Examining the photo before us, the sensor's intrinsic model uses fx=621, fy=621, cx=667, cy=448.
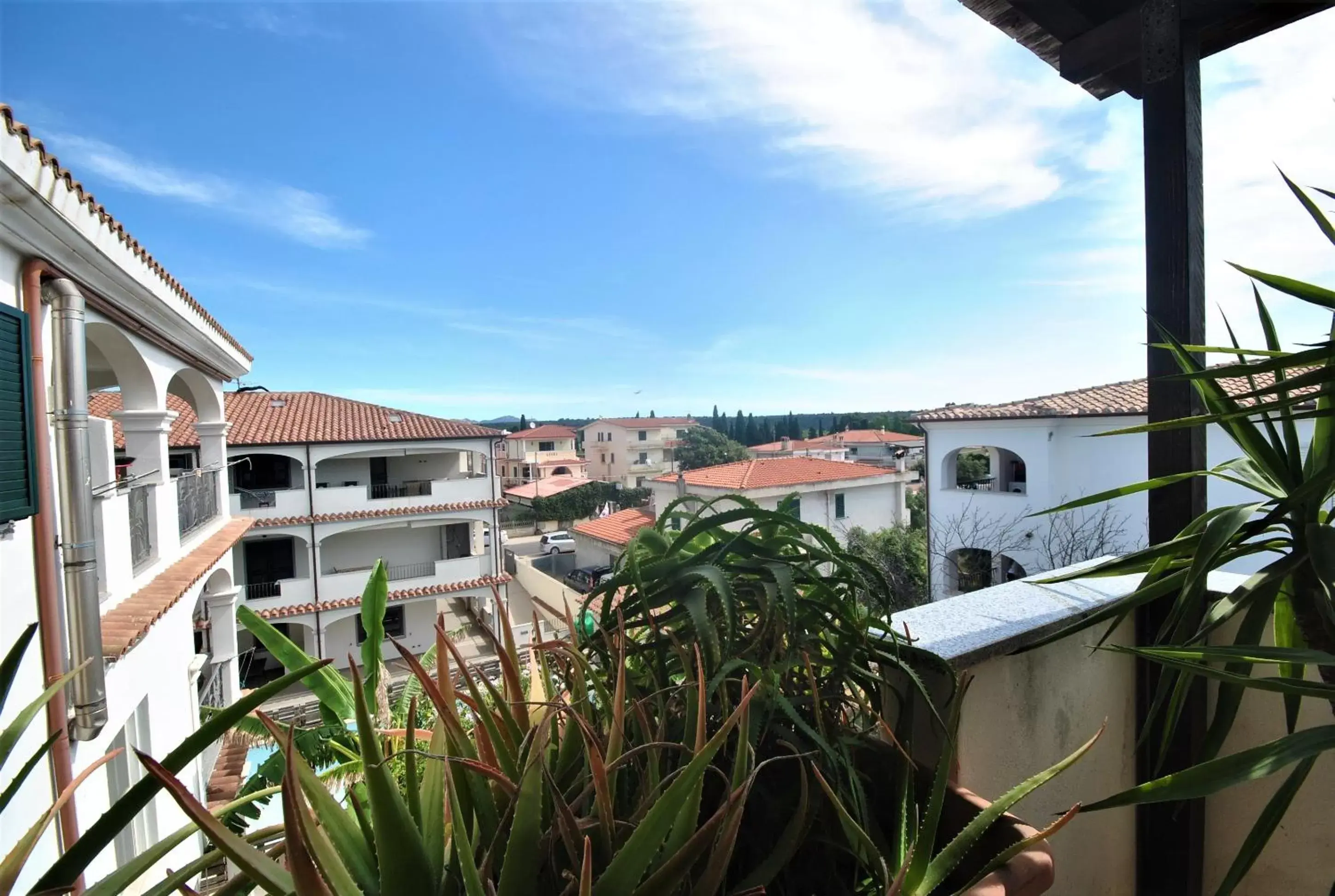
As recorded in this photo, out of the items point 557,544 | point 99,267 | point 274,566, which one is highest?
point 99,267

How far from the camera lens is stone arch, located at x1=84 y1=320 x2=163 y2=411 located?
3.97 metres

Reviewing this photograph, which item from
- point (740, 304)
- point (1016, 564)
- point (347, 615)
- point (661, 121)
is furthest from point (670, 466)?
point (661, 121)

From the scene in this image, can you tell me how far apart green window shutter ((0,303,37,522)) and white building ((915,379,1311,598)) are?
27.4 ft

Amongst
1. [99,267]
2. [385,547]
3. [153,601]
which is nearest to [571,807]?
[99,267]

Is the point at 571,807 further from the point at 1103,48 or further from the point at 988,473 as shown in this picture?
the point at 988,473

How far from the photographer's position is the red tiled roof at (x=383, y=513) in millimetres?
13234

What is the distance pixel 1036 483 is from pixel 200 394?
1129cm

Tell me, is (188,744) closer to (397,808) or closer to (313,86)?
(397,808)

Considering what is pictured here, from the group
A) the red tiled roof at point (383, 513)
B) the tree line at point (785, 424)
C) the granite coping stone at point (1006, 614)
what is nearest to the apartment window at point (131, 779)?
the granite coping stone at point (1006, 614)

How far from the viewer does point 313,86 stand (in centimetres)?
685

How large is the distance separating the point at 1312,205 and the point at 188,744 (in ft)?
5.60

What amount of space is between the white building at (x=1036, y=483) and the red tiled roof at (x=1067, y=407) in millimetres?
24

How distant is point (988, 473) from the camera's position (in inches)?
586

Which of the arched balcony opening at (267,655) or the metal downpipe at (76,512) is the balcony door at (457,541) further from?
the metal downpipe at (76,512)
